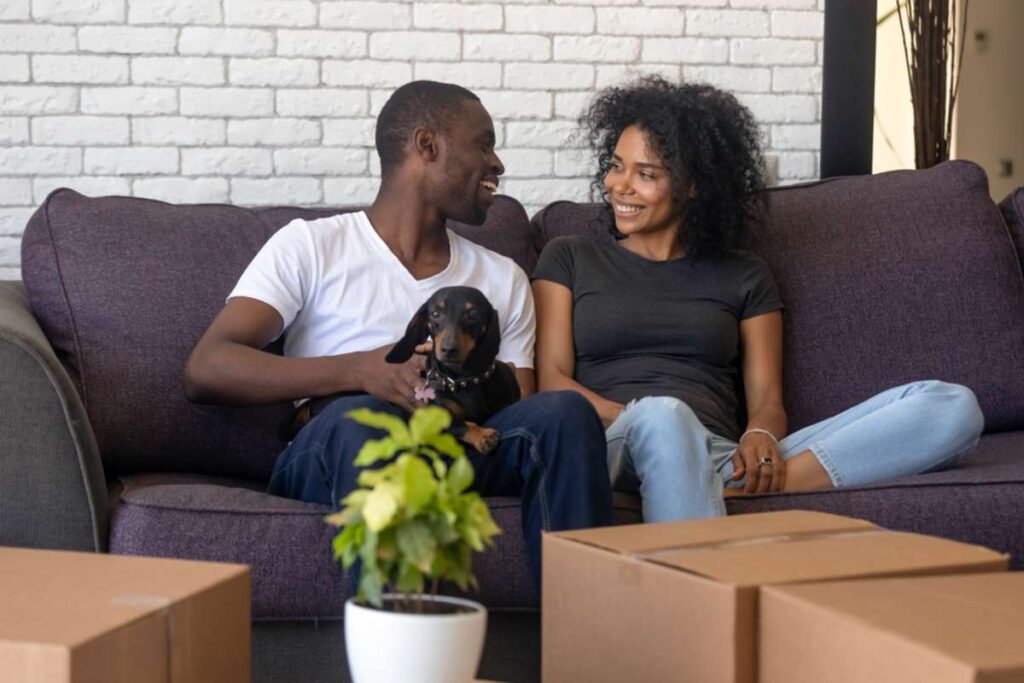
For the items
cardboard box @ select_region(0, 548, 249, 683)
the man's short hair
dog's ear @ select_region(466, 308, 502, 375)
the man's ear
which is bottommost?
cardboard box @ select_region(0, 548, 249, 683)

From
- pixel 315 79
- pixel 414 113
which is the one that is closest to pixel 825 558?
pixel 414 113

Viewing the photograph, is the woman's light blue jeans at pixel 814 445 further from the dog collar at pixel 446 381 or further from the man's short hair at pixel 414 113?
the man's short hair at pixel 414 113

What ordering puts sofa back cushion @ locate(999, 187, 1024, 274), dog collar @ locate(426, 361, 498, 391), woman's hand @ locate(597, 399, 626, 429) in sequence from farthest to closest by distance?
sofa back cushion @ locate(999, 187, 1024, 274) < woman's hand @ locate(597, 399, 626, 429) < dog collar @ locate(426, 361, 498, 391)

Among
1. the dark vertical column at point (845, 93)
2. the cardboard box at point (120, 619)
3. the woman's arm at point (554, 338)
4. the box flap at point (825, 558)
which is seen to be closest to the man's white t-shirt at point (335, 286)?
the woman's arm at point (554, 338)

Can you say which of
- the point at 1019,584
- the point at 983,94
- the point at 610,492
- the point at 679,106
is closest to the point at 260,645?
the point at 610,492

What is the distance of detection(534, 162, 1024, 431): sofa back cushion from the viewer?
2.73 meters

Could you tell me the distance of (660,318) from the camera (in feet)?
8.65

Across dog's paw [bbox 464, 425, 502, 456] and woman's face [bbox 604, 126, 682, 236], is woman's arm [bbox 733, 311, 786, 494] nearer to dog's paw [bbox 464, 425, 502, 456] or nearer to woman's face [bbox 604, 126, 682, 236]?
woman's face [bbox 604, 126, 682, 236]

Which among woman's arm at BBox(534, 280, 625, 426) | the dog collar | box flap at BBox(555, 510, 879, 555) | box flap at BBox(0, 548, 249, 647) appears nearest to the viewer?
box flap at BBox(0, 548, 249, 647)

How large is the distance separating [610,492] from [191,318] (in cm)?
90

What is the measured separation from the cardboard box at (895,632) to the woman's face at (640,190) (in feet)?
4.92

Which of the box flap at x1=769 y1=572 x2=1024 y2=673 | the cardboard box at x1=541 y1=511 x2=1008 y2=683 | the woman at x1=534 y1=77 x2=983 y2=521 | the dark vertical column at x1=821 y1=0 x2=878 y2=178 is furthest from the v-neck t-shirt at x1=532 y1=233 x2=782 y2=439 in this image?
the box flap at x1=769 y1=572 x2=1024 y2=673

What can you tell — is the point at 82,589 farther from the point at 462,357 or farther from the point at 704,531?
the point at 462,357

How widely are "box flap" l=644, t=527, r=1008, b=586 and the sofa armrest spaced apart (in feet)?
3.28
